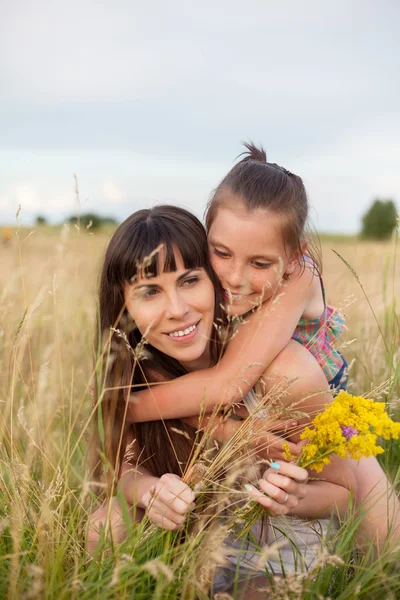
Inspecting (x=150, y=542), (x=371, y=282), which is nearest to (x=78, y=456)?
(x=150, y=542)

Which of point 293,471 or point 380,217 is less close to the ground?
point 293,471

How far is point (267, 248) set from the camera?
2332mm

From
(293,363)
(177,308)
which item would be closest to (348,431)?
(293,363)

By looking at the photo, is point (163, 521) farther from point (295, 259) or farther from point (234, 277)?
point (295, 259)

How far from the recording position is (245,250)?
7.55ft

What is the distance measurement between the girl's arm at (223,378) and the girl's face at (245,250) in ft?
0.42

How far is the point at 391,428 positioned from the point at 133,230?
4.22 feet

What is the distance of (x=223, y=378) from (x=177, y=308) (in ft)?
1.07

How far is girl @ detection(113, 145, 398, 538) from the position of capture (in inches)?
85.0

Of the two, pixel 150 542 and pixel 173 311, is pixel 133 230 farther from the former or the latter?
pixel 150 542

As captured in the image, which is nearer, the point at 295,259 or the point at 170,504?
the point at 170,504

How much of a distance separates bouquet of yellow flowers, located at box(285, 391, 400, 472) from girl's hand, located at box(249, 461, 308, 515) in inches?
1.9

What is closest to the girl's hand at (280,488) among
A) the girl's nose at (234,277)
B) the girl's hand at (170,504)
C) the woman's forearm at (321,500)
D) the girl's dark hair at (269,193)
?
the girl's hand at (170,504)

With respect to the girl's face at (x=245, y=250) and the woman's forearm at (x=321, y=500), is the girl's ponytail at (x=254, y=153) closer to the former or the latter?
the girl's face at (x=245, y=250)
